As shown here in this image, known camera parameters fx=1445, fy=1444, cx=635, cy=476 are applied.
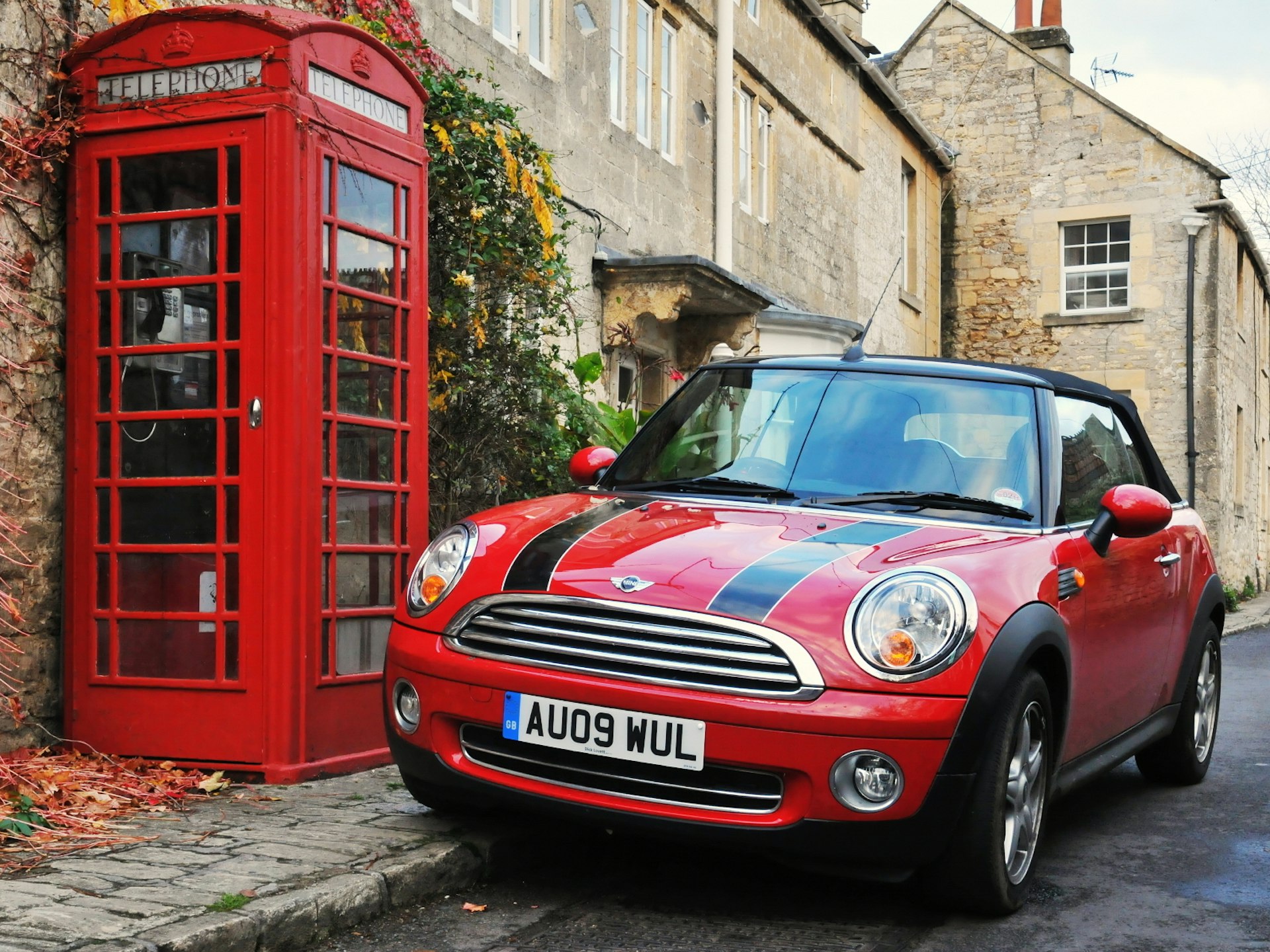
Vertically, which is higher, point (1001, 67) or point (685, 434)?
point (1001, 67)

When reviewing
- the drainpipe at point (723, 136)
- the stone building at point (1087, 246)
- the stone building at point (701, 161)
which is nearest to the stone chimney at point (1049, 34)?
the stone building at point (1087, 246)

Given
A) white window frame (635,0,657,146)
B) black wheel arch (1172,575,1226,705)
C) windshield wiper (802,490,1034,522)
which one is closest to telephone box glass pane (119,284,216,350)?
windshield wiper (802,490,1034,522)

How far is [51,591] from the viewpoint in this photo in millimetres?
5855

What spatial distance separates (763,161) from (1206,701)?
11.4 metres

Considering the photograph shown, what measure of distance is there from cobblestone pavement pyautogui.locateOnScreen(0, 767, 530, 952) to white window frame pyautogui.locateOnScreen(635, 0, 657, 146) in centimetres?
958

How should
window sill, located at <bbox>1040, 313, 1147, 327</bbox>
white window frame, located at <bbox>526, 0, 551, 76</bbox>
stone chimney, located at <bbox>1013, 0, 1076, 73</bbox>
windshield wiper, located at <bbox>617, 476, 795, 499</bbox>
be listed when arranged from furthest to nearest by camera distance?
stone chimney, located at <bbox>1013, 0, 1076, 73</bbox> → window sill, located at <bbox>1040, 313, 1147, 327</bbox> → white window frame, located at <bbox>526, 0, 551, 76</bbox> → windshield wiper, located at <bbox>617, 476, 795, 499</bbox>

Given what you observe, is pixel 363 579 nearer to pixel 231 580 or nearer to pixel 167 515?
pixel 231 580

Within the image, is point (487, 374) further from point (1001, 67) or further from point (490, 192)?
point (1001, 67)

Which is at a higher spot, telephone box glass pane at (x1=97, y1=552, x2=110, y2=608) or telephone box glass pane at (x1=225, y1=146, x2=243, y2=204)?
telephone box glass pane at (x1=225, y1=146, x2=243, y2=204)

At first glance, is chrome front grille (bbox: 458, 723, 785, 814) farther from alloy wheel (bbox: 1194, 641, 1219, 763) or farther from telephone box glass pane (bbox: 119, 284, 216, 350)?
alloy wheel (bbox: 1194, 641, 1219, 763)

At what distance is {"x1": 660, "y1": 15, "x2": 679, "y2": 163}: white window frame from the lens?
46.9 feet

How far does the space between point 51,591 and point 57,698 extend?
44cm

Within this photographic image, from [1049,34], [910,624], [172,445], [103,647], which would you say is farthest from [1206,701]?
[1049,34]

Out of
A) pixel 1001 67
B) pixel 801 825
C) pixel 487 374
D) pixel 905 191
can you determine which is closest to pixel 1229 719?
pixel 487 374
